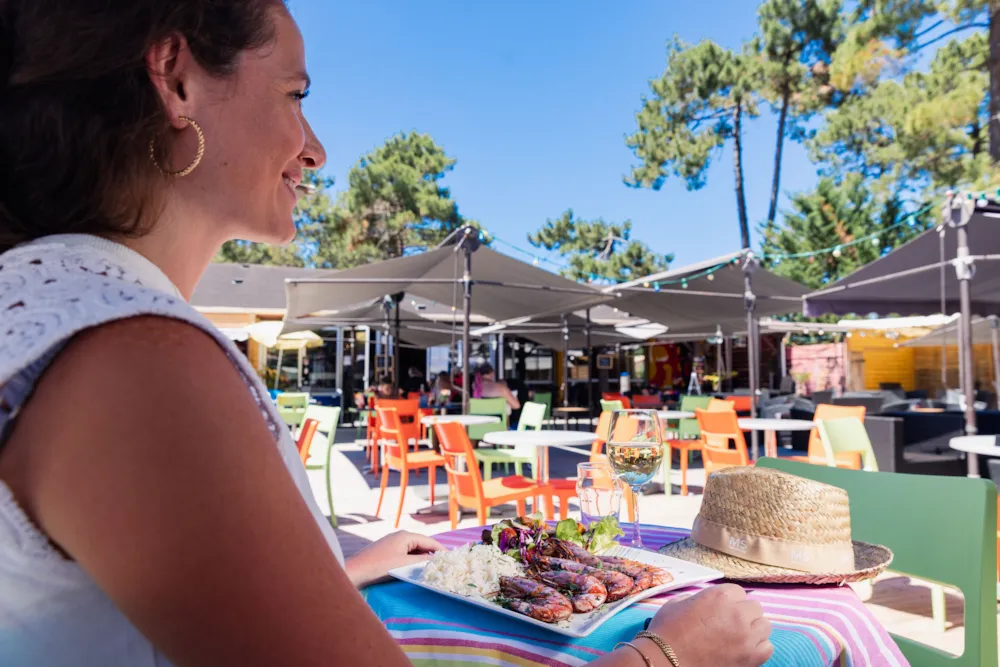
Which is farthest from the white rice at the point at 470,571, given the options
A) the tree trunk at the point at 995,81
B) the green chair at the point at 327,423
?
the tree trunk at the point at 995,81

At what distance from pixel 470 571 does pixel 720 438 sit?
5461mm

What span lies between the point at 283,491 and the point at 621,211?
32310 millimetres

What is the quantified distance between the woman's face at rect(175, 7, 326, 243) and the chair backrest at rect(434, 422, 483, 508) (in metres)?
3.52

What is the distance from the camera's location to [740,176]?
24.3m

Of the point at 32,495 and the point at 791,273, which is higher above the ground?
the point at 791,273

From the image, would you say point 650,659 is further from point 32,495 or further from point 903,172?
point 903,172

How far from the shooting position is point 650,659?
663 mm

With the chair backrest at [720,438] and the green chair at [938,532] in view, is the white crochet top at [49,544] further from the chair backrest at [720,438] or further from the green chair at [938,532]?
the chair backrest at [720,438]

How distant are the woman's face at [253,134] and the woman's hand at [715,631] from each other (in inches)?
24.7

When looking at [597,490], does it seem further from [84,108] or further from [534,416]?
[534,416]

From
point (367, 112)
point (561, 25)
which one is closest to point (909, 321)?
point (561, 25)

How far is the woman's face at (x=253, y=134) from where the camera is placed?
620 millimetres

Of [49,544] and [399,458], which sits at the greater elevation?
[49,544]

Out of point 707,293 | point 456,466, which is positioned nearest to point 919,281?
point 707,293
